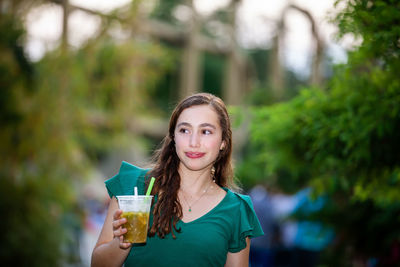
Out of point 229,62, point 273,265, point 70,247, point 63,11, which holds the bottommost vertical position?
point 273,265

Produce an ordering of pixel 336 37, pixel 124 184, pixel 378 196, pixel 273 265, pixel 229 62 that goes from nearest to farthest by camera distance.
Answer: pixel 124 184 < pixel 336 37 < pixel 378 196 < pixel 273 265 < pixel 229 62

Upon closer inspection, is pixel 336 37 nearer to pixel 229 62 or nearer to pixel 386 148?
pixel 386 148

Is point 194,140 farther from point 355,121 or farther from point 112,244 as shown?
point 355,121

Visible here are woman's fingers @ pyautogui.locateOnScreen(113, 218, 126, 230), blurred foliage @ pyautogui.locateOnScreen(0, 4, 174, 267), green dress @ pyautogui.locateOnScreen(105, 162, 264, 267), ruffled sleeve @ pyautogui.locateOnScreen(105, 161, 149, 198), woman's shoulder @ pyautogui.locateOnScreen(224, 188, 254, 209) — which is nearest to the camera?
woman's fingers @ pyautogui.locateOnScreen(113, 218, 126, 230)

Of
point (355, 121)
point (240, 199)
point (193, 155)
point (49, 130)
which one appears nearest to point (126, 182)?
point (193, 155)

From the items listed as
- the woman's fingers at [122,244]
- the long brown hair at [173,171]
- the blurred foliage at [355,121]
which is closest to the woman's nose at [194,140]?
the long brown hair at [173,171]

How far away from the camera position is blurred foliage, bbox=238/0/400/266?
2.67 meters

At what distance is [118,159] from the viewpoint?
1641cm

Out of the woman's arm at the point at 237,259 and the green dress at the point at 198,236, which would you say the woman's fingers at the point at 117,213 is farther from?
the woman's arm at the point at 237,259

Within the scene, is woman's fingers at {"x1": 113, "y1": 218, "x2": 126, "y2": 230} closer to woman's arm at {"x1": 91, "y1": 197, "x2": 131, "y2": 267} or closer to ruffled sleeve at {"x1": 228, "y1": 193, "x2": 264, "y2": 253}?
woman's arm at {"x1": 91, "y1": 197, "x2": 131, "y2": 267}

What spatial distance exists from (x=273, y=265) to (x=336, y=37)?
22.3ft

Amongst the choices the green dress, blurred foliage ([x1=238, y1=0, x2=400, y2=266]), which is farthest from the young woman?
blurred foliage ([x1=238, y1=0, x2=400, y2=266])

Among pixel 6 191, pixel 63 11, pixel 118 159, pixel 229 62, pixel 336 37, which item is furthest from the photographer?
pixel 229 62

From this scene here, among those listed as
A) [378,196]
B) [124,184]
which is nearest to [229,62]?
[378,196]
